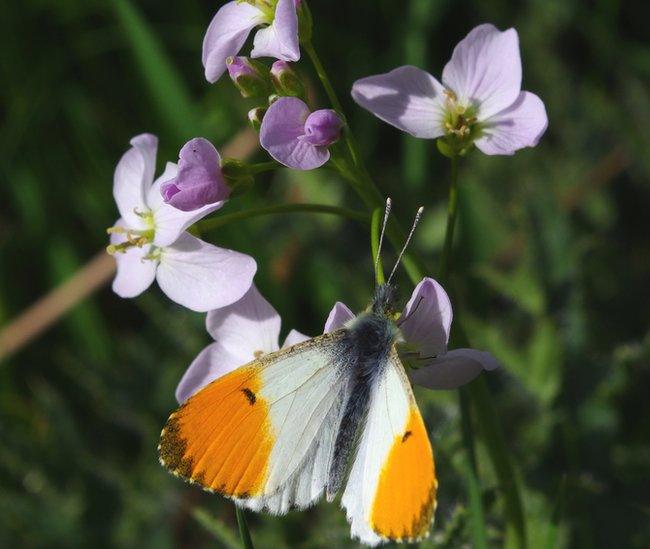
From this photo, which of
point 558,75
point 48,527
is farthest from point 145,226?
point 558,75

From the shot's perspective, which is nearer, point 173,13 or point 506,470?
point 506,470

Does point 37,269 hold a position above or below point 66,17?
below

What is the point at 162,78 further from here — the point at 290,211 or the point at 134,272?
the point at 290,211

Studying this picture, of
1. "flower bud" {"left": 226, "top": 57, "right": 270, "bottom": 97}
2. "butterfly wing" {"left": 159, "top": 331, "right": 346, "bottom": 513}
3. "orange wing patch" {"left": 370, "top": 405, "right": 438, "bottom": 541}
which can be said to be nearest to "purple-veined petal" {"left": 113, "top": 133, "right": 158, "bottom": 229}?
"flower bud" {"left": 226, "top": 57, "right": 270, "bottom": 97}

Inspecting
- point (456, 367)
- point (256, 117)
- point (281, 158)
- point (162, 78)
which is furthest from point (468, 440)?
point (162, 78)

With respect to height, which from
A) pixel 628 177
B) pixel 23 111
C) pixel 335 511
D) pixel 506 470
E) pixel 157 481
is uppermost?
pixel 23 111

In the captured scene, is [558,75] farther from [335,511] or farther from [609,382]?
[335,511]

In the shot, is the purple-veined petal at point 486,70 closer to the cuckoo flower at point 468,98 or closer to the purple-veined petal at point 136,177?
the cuckoo flower at point 468,98
